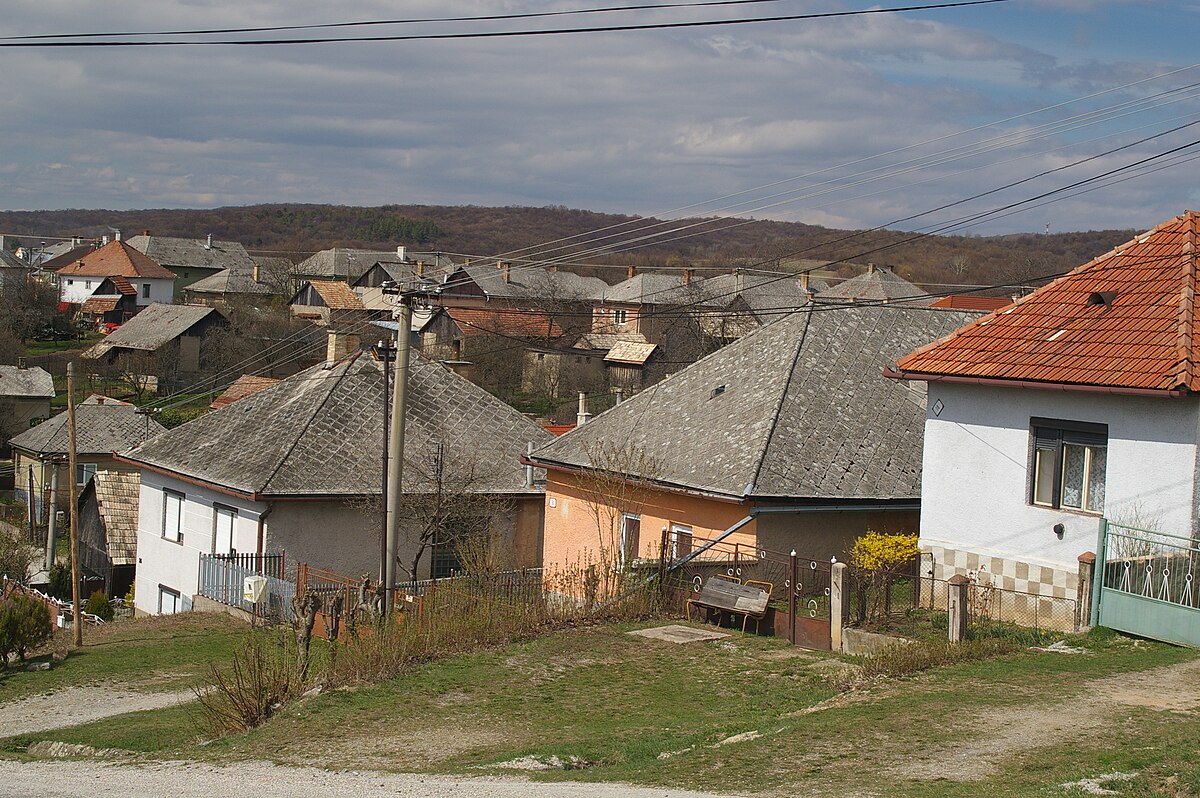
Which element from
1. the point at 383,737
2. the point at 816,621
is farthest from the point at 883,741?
the point at 816,621

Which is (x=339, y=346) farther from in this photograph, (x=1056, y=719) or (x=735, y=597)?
(x=1056, y=719)

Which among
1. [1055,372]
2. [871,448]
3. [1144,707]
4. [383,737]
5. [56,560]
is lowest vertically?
[56,560]

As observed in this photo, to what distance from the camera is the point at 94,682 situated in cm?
2020

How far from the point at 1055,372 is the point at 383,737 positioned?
1019 cm

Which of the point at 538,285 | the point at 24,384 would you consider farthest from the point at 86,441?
the point at 538,285

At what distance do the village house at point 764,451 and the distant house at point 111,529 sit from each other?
16.3 m

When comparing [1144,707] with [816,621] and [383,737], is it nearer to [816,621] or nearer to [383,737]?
[816,621]

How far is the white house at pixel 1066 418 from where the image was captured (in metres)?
16.2

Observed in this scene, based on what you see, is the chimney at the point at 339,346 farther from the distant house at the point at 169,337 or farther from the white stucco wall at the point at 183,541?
the distant house at the point at 169,337

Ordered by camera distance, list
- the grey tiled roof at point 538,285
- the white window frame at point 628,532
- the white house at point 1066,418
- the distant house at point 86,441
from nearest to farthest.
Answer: the white house at point 1066,418, the white window frame at point 628,532, the distant house at point 86,441, the grey tiled roof at point 538,285

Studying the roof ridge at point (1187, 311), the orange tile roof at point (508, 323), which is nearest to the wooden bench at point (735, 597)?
the roof ridge at point (1187, 311)

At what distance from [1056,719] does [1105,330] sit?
7.94 meters

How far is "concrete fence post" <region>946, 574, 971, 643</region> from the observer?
15.2 m

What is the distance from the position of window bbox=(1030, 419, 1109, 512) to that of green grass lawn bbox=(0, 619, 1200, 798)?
2.51 m
